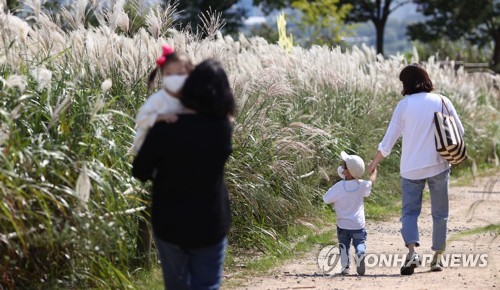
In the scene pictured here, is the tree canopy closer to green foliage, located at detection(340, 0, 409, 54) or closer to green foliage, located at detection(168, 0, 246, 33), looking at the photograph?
green foliage, located at detection(340, 0, 409, 54)

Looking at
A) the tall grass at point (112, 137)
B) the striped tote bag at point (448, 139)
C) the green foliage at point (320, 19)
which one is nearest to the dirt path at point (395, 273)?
the striped tote bag at point (448, 139)

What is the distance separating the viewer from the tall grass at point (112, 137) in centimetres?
549

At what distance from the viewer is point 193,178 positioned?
4.45 m

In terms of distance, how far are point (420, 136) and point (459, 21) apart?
104 ft

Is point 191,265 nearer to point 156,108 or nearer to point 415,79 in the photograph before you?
point 156,108

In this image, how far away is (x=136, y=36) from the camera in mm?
8234

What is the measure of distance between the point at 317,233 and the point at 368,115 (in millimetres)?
3239

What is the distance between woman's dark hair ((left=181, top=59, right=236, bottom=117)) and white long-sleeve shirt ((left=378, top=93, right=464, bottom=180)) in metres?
3.08

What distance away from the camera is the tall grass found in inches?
216

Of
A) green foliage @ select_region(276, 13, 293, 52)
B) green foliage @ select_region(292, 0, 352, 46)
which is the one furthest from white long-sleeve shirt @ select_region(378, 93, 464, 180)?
green foliage @ select_region(292, 0, 352, 46)

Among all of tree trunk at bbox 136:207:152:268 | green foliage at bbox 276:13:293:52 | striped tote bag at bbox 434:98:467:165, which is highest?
green foliage at bbox 276:13:293:52

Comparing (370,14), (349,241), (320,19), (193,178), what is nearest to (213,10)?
(320,19)

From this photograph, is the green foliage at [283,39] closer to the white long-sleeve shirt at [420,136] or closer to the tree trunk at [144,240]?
the white long-sleeve shirt at [420,136]

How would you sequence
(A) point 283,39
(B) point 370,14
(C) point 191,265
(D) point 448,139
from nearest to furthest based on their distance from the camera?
1. (C) point 191,265
2. (D) point 448,139
3. (A) point 283,39
4. (B) point 370,14
